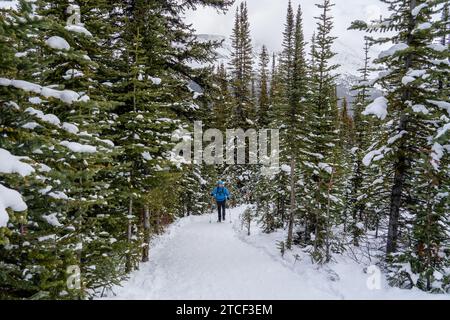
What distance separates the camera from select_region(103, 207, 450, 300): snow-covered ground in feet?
27.4

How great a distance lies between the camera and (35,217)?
4.99m

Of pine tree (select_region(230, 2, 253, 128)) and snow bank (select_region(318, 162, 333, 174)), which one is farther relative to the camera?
pine tree (select_region(230, 2, 253, 128))

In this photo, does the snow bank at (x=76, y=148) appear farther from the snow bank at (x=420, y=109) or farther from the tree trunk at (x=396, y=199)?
the tree trunk at (x=396, y=199)

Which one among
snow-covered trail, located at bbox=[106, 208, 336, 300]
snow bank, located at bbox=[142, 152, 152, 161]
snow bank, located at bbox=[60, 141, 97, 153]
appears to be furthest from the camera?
snow bank, located at bbox=[142, 152, 152, 161]

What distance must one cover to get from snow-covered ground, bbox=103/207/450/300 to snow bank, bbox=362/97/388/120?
17.6 ft

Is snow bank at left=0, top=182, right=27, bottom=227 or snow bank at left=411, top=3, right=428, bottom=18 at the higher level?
snow bank at left=411, top=3, right=428, bottom=18

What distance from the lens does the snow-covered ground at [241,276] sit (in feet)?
27.4

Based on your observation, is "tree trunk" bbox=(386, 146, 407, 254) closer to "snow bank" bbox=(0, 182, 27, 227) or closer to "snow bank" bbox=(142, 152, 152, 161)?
"snow bank" bbox=(142, 152, 152, 161)

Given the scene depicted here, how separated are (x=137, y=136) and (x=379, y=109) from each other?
8.38 meters

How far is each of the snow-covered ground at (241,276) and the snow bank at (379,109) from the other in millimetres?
5375

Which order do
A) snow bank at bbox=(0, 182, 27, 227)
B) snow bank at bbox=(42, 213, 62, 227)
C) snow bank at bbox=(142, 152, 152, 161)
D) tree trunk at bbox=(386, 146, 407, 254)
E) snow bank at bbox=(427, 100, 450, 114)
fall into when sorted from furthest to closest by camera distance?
snow bank at bbox=(142, 152, 152, 161) < tree trunk at bbox=(386, 146, 407, 254) < snow bank at bbox=(427, 100, 450, 114) < snow bank at bbox=(42, 213, 62, 227) < snow bank at bbox=(0, 182, 27, 227)

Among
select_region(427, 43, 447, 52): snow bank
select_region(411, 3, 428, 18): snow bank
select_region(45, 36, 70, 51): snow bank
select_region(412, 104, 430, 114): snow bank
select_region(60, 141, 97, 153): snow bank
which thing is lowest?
select_region(60, 141, 97, 153): snow bank

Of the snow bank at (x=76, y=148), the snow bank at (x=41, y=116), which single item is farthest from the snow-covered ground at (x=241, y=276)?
the snow bank at (x=41, y=116)

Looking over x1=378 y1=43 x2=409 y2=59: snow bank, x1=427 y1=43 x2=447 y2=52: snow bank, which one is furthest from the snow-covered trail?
x1=427 y1=43 x2=447 y2=52: snow bank
